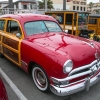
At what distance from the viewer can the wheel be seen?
3204mm

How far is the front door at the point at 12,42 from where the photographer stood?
13.2 feet

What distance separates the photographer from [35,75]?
3551 mm

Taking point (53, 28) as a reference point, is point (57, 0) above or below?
above

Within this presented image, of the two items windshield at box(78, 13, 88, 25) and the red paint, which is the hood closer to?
the red paint

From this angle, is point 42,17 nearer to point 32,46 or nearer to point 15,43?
point 15,43

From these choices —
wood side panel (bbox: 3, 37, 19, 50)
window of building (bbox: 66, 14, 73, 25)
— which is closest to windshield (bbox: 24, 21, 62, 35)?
wood side panel (bbox: 3, 37, 19, 50)

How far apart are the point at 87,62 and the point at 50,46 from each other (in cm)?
82

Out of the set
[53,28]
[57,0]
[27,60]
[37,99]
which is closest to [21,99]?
[37,99]

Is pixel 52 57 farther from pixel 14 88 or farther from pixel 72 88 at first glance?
pixel 14 88

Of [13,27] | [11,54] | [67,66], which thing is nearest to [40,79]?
[67,66]

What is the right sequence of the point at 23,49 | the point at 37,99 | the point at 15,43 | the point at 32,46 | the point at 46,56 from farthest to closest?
the point at 15,43, the point at 23,49, the point at 32,46, the point at 37,99, the point at 46,56

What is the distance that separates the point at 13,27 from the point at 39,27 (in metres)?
0.84

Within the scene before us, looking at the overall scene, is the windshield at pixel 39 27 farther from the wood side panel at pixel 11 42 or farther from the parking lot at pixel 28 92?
the parking lot at pixel 28 92

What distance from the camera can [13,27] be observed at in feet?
14.7
